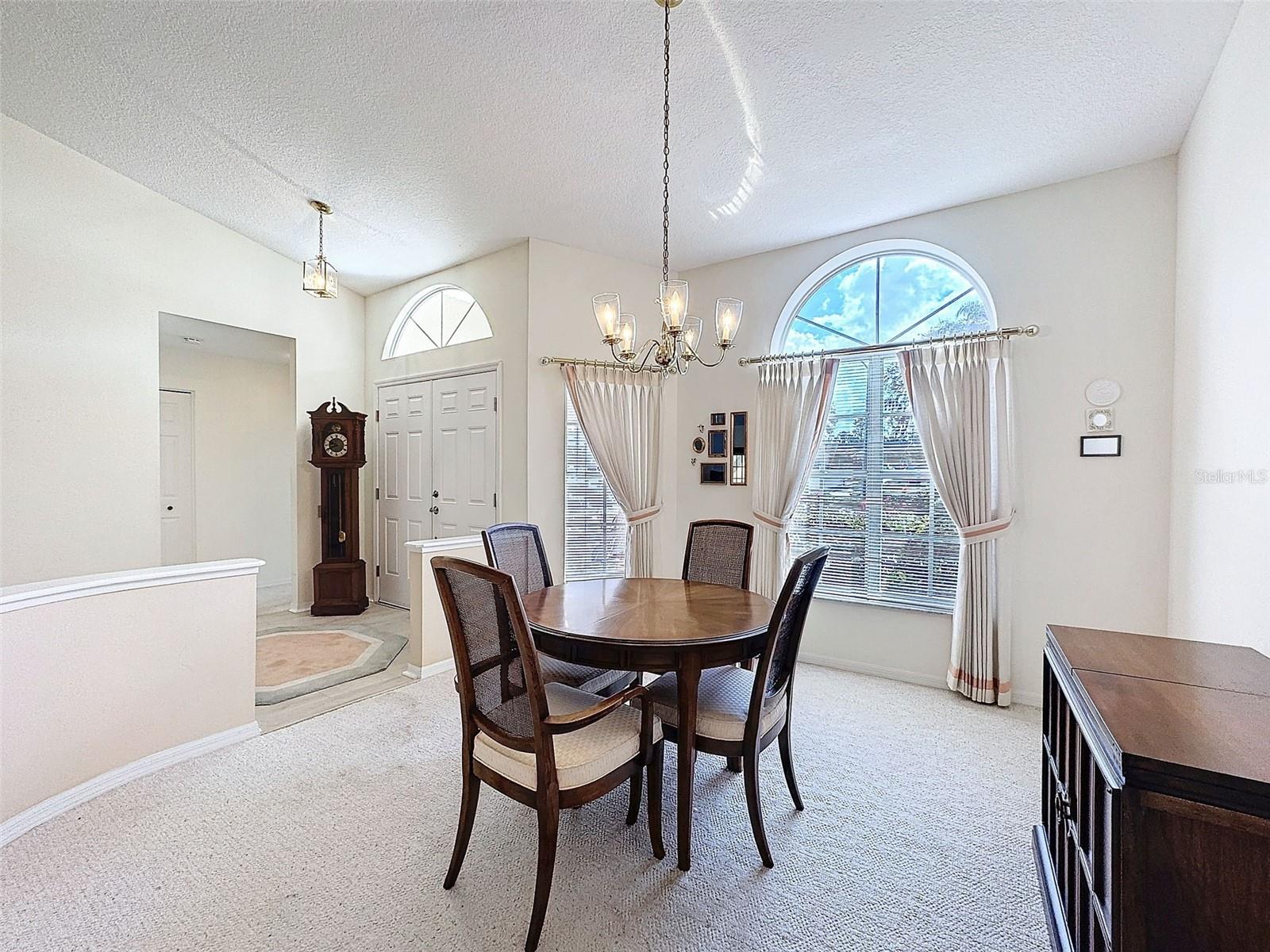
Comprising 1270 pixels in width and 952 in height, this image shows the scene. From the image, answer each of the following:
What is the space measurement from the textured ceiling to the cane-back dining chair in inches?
75.5

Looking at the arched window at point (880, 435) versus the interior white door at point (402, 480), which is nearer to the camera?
the arched window at point (880, 435)

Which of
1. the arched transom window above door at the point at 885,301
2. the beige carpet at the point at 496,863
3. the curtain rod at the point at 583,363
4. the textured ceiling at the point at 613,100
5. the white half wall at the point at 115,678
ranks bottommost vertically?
the beige carpet at the point at 496,863

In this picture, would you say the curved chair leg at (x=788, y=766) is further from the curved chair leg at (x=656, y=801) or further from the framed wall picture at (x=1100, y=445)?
the framed wall picture at (x=1100, y=445)

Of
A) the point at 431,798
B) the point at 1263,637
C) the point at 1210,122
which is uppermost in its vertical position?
the point at 1210,122

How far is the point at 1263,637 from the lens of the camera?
5.47ft

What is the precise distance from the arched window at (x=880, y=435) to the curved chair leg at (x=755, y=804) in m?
2.18

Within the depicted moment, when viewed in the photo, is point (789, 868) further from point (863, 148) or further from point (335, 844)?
point (863, 148)

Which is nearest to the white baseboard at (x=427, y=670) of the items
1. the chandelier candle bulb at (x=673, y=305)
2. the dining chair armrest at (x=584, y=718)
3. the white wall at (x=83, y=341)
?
the white wall at (x=83, y=341)

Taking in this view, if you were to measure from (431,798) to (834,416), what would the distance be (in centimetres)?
317

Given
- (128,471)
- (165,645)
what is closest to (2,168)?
(128,471)

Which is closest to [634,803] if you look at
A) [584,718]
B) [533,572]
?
[584,718]

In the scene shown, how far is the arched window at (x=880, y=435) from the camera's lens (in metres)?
3.56

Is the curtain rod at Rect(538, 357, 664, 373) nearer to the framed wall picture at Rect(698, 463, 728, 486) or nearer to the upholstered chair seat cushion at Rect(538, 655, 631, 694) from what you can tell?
the framed wall picture at Rect(698, 463, 728, 486)

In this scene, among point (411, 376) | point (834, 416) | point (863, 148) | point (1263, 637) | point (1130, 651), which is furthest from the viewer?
point (411, 376)
